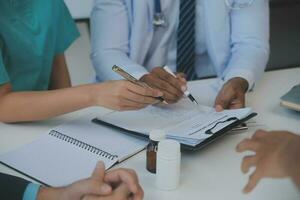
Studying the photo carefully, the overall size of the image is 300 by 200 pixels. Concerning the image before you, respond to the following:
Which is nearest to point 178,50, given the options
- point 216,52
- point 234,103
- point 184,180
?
point 216,52

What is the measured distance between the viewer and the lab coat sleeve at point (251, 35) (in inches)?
62.6

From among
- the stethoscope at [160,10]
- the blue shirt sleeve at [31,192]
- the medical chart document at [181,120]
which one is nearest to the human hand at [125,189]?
the blue shirt sleeve at [31,192]

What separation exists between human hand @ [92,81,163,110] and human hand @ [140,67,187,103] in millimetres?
70

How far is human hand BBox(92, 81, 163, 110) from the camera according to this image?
1172 millimetres

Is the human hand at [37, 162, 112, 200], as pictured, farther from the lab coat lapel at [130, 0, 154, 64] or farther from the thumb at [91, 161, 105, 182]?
the lab coat lapel at [130, 0, 154, 64]

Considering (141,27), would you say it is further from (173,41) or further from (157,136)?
(157,136)

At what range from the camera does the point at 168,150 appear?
0.93 meters

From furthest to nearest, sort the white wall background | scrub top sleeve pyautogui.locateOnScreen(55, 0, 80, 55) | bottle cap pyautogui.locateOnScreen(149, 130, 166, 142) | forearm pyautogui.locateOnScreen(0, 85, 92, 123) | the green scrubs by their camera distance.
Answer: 1. the white wall background
2. scrub top sleeve pyautogui.locateOnScreen(55, 0, 80, 55)
3. the green scrubs
4. forearm pyautogui.locateOnScreen(0, 85, 92, 123)
5. bottle cap pyautogui.locateOnScreen(149, 130, 166, 142)

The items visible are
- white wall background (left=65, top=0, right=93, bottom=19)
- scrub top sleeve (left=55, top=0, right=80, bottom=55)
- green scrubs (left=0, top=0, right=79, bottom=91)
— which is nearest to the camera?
green scrubs (left=0, top=0, right=79, bottom=91)

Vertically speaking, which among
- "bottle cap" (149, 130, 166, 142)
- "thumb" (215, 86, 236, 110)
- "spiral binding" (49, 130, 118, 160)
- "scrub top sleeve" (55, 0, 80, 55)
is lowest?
"thumb" (215, 86, 236, 110)

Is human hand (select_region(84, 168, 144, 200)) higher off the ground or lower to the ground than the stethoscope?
lower

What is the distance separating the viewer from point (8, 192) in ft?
3.01

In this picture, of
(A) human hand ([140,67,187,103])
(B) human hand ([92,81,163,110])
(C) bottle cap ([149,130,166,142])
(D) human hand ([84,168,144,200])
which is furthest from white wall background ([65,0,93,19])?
(D) human hand ([84,168,144,200])

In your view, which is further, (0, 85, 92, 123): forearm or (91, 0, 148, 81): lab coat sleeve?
(91, 0, 148, 81): lab coat sleeve
